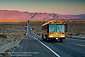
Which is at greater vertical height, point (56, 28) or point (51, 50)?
point (56, 28)

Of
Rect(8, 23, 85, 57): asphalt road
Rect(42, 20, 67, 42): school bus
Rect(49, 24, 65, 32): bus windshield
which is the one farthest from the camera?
Rect(49, 24, 65, 32): bus windshield

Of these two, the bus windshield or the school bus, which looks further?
the bus windshield

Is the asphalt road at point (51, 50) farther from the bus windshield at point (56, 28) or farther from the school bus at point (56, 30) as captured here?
the bus windshield at point (56, 28)

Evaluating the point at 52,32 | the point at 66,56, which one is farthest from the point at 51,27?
the point at 66,56

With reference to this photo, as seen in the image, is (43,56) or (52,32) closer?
(43,56)

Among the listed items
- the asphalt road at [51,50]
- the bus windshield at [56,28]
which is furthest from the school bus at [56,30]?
the asphalt road at [51,50]

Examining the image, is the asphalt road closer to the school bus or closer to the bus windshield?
the school bus

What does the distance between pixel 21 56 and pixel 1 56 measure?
4.18 ft

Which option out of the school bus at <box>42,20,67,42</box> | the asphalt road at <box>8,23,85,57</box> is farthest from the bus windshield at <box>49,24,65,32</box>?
the asphalt road at <box>8,23,85,57</box>

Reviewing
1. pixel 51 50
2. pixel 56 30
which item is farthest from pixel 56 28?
pixel 51 50

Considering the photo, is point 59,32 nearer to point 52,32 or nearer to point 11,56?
point 52,32

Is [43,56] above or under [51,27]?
under

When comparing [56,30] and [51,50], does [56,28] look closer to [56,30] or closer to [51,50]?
[56,30]

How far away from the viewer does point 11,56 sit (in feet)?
39.2
